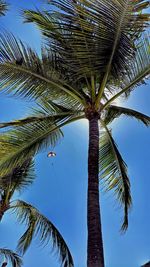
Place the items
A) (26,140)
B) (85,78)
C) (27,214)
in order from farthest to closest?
(27,214) → (26,140) → (85,78)

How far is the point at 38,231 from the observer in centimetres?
1147

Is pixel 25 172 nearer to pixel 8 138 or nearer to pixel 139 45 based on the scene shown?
pixel 8 138

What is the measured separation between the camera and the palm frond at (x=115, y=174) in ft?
30.8

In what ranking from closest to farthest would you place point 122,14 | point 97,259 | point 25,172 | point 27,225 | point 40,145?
point 97,259
point 122,14
point 40,145
point 27,225
point 25,172

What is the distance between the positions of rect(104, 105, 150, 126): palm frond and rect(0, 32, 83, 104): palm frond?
1.57 metres

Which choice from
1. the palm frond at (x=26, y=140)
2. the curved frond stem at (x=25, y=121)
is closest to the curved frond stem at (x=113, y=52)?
the palm frond at (x=26, y=140)

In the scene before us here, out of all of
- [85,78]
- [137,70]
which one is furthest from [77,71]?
[137,70]

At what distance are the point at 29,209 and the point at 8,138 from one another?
472 centimetres

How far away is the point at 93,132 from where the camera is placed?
7812 millimetres

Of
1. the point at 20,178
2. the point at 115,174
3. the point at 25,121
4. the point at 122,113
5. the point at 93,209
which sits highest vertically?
the point at 20,178

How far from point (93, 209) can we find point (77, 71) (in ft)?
9.04

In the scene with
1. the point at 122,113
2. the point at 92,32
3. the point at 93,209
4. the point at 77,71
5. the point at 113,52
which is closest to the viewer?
the point at 93,209

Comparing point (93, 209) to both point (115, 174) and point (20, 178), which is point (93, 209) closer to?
point (115, 174)

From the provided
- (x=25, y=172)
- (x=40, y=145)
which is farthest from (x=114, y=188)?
(x=25, y=172)
